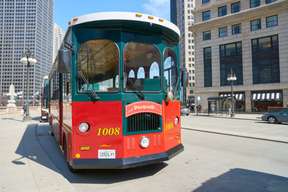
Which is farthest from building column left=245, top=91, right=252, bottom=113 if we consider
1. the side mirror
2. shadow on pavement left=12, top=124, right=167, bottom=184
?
the side mirror

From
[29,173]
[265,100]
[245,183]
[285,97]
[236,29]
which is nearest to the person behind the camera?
[245,183]

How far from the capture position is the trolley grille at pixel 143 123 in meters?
5.77

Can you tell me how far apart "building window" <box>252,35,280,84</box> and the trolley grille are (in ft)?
129

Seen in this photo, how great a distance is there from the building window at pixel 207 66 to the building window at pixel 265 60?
25.2ft

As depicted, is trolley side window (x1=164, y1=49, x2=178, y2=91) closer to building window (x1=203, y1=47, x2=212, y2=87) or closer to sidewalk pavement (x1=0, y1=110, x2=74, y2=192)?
sidewalk pavement (x1=0, y1=110, x2=74, y2=192)

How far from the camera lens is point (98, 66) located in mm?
5699

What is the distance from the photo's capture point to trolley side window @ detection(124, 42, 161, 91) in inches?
229

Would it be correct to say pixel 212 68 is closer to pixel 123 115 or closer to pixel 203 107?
pixel 203 107

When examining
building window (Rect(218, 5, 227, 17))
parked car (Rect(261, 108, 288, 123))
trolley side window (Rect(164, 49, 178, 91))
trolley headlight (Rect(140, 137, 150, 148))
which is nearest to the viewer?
trolley headlight (Rect(140, 137, 150, 148))

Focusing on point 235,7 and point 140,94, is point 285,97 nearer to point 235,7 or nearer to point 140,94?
point 235,7

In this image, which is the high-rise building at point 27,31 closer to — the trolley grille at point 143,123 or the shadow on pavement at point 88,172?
the shadow on pavement at point 88,172

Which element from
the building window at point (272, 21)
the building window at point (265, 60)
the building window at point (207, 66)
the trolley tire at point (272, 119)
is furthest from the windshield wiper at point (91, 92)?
the building window at point (207, 66)

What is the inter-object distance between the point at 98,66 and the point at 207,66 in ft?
150

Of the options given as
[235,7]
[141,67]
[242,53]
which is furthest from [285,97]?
[141,67]
